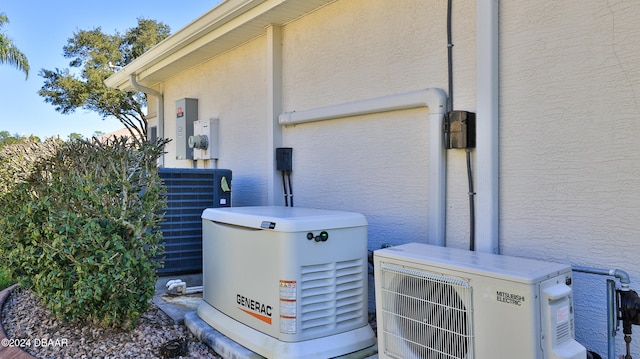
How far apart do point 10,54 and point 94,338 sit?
1671 cm

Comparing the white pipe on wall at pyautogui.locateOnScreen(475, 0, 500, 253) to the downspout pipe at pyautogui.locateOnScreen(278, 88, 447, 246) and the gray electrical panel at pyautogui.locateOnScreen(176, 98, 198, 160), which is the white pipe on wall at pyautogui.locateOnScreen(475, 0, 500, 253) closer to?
the downspout pipe at pyautogui.locateOnScreen(278, 88, 447, 246)

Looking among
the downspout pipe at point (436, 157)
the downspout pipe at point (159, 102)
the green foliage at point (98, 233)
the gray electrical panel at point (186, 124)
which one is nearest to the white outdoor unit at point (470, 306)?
the downspout pipe at point (436, 157)

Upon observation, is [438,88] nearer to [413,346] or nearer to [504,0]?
[504,0]

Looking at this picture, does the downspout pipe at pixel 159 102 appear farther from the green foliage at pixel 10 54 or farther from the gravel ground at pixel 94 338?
the green foliage at pixel 10 54

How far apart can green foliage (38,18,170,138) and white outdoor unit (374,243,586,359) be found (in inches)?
531

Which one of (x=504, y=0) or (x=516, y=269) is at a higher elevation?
(x=504, y=0)

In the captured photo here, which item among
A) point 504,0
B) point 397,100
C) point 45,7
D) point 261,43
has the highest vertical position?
point 45,7

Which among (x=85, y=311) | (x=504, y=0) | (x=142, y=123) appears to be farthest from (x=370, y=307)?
(x=142, y=123)

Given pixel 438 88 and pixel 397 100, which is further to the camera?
pixel 397 100

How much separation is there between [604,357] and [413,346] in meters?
1.01

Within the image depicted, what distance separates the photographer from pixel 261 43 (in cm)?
516

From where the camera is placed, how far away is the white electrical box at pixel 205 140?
611cm

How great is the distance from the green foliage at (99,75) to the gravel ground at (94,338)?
11.7 metres

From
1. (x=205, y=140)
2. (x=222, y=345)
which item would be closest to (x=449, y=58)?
(x=222, y=345)
